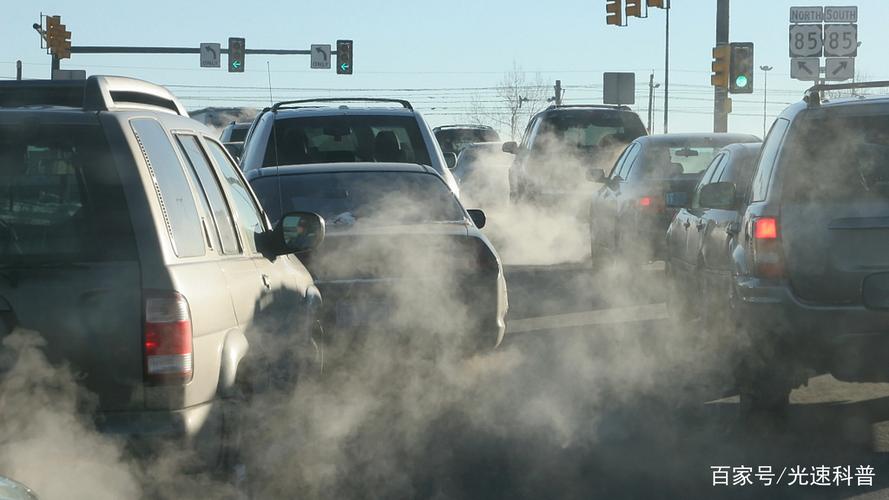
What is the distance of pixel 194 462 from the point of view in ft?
14.6

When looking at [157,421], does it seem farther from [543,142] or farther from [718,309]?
[543,142]

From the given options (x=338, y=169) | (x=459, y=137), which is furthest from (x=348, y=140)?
(x=459, y=137)

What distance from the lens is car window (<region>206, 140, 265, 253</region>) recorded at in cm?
604

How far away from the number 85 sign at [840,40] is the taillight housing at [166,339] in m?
23.3

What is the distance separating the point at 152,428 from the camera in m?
4.30

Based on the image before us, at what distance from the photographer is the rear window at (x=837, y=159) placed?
23.5ft

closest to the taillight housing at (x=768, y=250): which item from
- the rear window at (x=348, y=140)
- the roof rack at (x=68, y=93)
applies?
the roof rack at (x=68, y=93)

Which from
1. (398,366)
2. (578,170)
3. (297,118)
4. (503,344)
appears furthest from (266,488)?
(578,170)

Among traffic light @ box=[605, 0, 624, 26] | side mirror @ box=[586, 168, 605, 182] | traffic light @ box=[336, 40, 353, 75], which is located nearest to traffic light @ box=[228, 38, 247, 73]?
traffic light @ box=[336, 40, 353, 75]

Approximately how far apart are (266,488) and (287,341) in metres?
0.62

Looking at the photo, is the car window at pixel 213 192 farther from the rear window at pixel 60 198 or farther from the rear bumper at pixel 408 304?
the rear bumper at pixel 408 304

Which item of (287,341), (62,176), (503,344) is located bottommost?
(503,344)

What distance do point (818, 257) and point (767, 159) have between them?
0.86 metres

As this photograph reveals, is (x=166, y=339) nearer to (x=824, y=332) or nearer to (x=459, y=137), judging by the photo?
(x=824, y=332)
